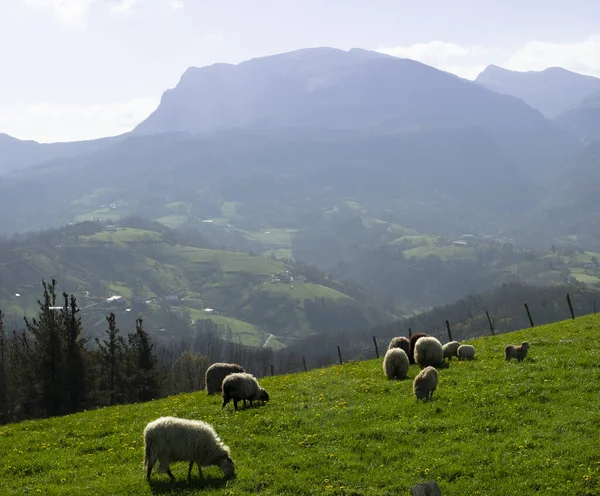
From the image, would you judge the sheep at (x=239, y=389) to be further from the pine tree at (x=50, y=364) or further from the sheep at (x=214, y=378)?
the pine tree at (x=50, y=364)

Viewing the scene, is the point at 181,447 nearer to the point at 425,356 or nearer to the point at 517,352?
the point at 425,356

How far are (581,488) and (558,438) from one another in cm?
325

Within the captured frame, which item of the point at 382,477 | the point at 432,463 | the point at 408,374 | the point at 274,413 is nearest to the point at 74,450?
the point at 274,413

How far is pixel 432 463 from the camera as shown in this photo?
16.9 metres

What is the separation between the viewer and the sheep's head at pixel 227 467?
671 inches

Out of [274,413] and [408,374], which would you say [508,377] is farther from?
[274,413]

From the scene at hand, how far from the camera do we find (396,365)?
30.5m

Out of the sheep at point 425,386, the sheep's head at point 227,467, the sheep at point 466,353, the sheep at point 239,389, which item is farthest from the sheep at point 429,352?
the sheep's head at point 227,467

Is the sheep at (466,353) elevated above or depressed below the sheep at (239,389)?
below

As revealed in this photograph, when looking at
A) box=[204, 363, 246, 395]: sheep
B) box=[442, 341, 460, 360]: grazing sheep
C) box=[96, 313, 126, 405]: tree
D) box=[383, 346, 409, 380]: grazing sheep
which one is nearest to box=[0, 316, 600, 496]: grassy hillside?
box=[383, 346, 409, 380]: grazing sheep

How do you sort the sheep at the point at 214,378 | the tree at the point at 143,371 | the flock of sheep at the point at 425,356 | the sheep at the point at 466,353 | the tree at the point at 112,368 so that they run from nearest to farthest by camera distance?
the flock of sheep at the point at 425,356 → the sheep at the point at 214,378 → the sheep at the point at 466,353 → the tree at the point at 112,368 → the tree at the point at 143,371

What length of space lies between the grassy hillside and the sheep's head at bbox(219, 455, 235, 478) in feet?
1.21

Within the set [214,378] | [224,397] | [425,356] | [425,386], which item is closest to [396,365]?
[425,356]

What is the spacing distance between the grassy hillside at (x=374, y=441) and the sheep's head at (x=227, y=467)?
370 millimetres
